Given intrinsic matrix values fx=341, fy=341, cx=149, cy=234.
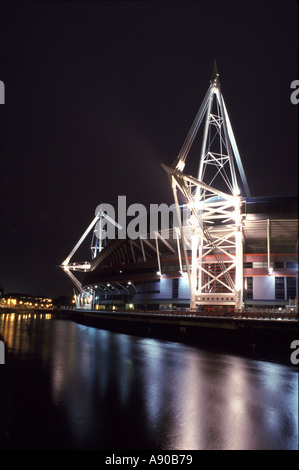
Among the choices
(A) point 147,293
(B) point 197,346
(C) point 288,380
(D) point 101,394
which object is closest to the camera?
(C) point 288,380

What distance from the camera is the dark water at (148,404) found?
10.5m

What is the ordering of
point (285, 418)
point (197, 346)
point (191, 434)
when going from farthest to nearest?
point (197, 346)
point (191, 434)
point (285, 418)

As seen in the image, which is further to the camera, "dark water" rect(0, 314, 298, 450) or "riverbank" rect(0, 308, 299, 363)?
"riverbank" rect(0, 308, 299, 363)

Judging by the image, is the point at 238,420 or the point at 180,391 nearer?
the point at 238,420

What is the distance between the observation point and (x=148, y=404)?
14750 mm

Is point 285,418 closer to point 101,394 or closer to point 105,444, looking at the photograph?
point 105,444

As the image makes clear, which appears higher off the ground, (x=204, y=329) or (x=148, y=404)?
(x=204, y=329)

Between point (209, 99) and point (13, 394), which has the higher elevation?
point (209, 99)

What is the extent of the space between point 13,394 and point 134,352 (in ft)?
53.4

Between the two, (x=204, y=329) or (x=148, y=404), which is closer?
(x=148, y=404)

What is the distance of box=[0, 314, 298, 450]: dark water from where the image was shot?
34.5ft

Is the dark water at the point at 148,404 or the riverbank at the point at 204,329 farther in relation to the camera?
the riverbank at the point at 204,329
